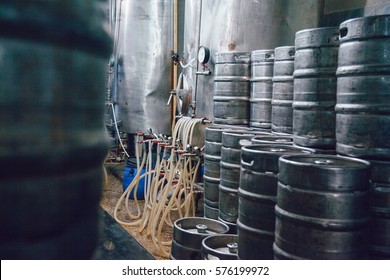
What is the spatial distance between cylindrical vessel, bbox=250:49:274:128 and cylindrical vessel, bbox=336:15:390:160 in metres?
1.42

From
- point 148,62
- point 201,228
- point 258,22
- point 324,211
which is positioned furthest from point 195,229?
point 148,62

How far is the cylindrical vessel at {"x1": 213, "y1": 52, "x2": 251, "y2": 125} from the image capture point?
380 centimetres

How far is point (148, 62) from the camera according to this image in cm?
669

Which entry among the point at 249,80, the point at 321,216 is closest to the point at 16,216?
the point at 321,216

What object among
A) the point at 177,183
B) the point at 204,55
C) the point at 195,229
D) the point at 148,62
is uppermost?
the point at 148,62

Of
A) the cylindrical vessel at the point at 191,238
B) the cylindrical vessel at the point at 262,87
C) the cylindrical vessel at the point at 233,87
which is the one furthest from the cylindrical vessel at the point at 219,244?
the cylindrical vessel at the point at 233,87

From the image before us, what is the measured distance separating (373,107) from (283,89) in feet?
3.99

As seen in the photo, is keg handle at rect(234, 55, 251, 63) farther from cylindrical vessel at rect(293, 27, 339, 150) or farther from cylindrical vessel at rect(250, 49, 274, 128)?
cylindrical vessel at rect(293, 27, 339, 150)

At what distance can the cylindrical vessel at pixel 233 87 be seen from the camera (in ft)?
12.5

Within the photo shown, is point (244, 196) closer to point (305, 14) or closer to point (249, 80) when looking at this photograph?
point (249, 80)

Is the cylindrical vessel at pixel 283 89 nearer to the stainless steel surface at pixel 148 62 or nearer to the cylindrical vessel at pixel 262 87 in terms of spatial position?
the cylindrical vessel at pixel 262 87

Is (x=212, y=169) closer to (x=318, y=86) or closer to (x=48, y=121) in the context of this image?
(x=318, y=86)

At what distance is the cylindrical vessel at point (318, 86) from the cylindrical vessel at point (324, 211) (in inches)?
23.7

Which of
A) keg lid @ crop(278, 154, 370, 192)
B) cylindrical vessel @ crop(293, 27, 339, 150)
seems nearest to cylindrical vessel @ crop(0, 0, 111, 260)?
Answer: keg lid @ crop(278, 154, 370, 192)
